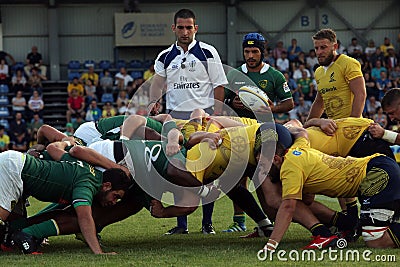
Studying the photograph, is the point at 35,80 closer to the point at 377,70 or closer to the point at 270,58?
the point at 270,58

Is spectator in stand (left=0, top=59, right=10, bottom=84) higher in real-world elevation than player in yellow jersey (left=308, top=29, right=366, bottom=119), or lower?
lower

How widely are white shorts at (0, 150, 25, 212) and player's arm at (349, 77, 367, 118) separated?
362 centimetres

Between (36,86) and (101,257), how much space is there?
2090 centimetres

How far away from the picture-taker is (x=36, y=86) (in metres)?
27.1

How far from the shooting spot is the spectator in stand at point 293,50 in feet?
92.8

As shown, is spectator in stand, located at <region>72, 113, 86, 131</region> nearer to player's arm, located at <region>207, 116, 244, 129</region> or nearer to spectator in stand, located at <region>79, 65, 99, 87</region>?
spectator in stand, located at <region>79, 65, 99, 87</region>

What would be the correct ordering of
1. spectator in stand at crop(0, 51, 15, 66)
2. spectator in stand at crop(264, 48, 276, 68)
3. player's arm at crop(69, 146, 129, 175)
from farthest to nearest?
1. spectator in stand at crop(0, 51, 15, 66)
2. spectator in stand at crop(264, 48, 276, 68)
3. player's arm at crop(69, 146, 129, 175)

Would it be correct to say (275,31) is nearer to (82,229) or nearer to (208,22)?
(208,22)

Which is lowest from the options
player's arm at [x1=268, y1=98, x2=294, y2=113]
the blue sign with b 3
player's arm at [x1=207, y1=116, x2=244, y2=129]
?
player's arm at [x1=207, y1=116, x2=244, y2=129]

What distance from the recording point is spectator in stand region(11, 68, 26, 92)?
87.9ft

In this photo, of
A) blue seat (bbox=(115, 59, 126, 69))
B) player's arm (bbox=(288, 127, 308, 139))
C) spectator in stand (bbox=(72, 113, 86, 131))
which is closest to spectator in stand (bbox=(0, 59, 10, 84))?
spectator in stand (bbox=(72, 113, 86, 131))

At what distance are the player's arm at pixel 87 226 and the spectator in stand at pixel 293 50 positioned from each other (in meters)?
21.8

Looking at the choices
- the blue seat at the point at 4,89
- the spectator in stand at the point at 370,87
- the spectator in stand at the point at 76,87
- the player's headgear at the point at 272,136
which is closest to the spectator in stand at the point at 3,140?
the blue seat at the point at 4,89

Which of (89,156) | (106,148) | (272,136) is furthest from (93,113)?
(272,136)
